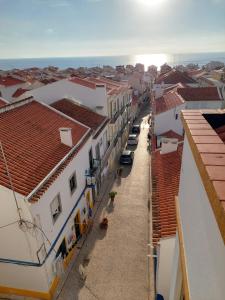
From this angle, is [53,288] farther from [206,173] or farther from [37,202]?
[206,173]

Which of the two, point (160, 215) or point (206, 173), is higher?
Answer: point (206, 173)

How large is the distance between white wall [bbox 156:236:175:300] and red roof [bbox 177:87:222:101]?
27.7 metres

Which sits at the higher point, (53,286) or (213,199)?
(213,199)

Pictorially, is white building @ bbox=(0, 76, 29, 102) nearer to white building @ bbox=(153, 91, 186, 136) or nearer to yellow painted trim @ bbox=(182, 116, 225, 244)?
white building @ bbox=(153, 91, 186, 136)

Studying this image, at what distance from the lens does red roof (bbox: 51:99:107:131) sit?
23684mm

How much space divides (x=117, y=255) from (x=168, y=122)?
16823mm

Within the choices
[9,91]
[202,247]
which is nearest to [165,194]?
[202,247]

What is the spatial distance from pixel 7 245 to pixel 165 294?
907cm

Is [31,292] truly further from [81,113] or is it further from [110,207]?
[81,113]

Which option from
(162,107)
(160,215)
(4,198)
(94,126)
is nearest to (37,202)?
(4,198)

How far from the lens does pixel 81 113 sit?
24.8m

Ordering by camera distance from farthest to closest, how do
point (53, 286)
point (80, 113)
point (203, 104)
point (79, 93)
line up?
point (203, 104) < point (79, 93) < point (80, 113) < point (53, 286)

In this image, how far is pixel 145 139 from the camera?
41156mm

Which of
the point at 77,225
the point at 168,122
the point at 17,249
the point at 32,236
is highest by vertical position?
the point at 168,122
